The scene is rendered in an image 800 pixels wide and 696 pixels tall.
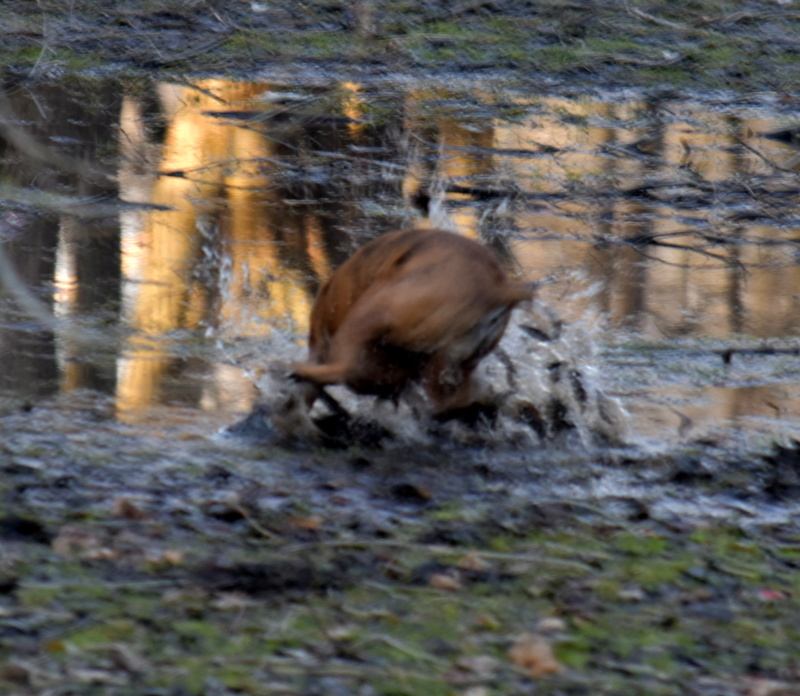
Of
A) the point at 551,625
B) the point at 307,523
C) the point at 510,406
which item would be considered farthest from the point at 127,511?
the point at 510,406

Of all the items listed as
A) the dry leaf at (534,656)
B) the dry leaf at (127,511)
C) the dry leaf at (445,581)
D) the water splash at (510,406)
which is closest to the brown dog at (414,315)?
the water splash at (510,406)

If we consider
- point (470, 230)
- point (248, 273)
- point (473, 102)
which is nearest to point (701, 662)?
point (248, 273)

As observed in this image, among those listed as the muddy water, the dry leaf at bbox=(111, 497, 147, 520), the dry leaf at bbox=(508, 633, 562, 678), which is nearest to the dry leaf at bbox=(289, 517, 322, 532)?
the dry leaf at bbox=(111, 497, 147, 520)

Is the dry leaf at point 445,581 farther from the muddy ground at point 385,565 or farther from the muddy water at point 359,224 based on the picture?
the muddy water at point 359,224

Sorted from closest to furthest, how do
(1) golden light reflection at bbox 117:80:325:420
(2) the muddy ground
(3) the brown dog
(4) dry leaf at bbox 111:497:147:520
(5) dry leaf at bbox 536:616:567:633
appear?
1. (2) the muddy ground
2. (5) dry leaf at bbox 536:616:567:633
3. (4) dry leaf at bbox 111:497:147:520
4. (3) the brown dog
5. (1) golden light reflection at bbox 117:80:325:420

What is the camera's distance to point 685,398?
6977 millimetres

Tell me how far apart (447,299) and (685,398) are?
6.56 ft

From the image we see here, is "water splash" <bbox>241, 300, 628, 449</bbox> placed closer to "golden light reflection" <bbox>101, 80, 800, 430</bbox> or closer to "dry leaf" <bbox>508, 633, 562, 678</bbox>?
"golden light reflection" <bbox>101, 80, 800, 430</bbox>

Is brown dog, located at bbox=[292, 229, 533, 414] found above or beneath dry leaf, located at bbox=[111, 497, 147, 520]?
above

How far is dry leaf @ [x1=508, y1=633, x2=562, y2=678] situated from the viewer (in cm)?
388

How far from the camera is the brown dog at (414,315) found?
5477mm

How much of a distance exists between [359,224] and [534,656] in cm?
630

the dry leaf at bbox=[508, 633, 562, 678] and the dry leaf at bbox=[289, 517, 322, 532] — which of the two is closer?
the dry leaf at bbox=[508, 633, 562, 678]

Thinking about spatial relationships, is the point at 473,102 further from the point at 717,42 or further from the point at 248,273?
the point at 248,273
